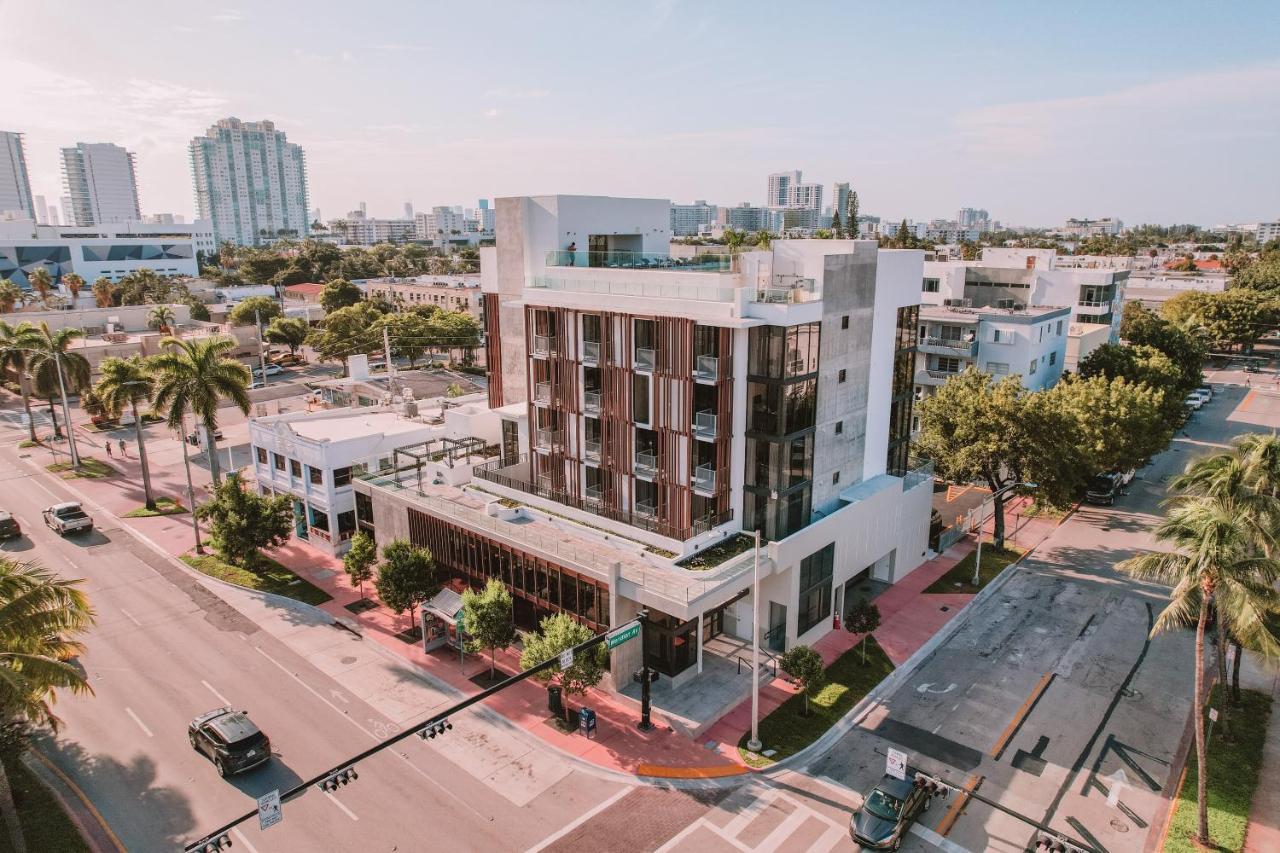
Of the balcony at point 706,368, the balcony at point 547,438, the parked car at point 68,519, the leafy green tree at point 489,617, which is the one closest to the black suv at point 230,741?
the leafy green tree at point 489,617

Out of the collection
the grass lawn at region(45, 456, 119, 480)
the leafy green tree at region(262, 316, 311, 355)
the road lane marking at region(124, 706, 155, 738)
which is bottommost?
the road lane marking at region(124, 706, 155, 738)

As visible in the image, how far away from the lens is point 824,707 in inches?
1253

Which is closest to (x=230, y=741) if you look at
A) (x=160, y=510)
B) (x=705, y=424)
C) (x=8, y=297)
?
(x=705, y=424)

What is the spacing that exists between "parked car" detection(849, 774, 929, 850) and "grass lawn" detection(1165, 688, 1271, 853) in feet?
25.3

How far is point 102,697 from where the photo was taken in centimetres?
3244

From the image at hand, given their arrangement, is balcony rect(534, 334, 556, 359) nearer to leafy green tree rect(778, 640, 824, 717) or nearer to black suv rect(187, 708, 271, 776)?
leafy green tree rect(778, 640, 824, 717)

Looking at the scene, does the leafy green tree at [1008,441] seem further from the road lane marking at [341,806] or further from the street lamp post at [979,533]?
the road lane marking at [341,806]

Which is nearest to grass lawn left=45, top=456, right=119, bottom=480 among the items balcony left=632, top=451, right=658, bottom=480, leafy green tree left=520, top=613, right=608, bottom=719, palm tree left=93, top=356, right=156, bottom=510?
palm tree left=93, top=356, right=156, bottom=510

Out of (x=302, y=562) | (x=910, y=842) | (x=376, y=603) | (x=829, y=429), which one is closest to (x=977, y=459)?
(x=829, y=429)

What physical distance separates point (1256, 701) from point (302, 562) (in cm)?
4761

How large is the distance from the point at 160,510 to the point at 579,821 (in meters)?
43.2

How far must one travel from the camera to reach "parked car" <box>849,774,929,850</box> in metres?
23.8

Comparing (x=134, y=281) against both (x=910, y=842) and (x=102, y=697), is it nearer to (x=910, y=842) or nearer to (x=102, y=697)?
(x=102, y=697)

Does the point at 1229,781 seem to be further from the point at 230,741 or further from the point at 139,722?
the point at 139,722
